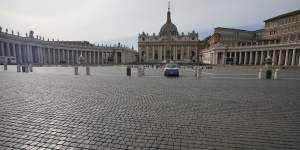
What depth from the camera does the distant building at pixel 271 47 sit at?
49.1 metres

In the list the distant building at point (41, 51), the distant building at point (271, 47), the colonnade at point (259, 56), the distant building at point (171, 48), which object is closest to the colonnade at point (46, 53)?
the distant building at point (41, 51)

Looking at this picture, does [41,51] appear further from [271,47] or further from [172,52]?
[271,47]

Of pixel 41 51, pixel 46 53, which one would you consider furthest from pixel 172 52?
pixel 41 51

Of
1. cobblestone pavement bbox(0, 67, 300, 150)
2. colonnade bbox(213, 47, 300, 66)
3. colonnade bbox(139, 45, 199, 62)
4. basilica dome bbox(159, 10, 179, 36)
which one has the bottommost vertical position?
cobblestone pavement bbox(0, 67, 300, 150)

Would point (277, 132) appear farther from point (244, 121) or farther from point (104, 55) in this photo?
point (104, 55)

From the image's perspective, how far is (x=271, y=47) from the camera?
52500 mm

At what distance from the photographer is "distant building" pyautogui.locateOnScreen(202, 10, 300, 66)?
49.1 m

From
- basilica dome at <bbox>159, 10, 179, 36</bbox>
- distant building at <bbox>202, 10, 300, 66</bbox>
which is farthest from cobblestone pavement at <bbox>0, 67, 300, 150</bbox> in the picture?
basilica dome at <bbox>159, 10, 179, 36</bbox>

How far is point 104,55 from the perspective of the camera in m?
98.0

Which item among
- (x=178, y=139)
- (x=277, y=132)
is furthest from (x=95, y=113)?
(x=277, y=132)

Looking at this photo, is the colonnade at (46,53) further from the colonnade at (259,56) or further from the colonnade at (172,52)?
the colonnade at (259,56)

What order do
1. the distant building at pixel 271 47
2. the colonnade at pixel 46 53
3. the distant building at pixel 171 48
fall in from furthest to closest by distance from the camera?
the distant building at pixel 171 48 → the colonnade at pixel 46 53 → the distant building at pixel 271 47

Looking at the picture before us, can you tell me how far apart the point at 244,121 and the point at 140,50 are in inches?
4235

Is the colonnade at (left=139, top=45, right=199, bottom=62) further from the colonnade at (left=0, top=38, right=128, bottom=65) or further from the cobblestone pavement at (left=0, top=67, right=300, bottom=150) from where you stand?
the cobblestone pavement at (left=0, top=67, right=300, bottom=150)
